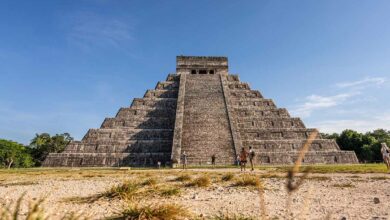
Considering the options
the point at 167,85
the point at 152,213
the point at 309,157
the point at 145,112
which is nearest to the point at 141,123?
the point at 145,112

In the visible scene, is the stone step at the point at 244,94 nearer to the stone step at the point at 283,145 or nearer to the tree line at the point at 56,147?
the stone step at the point at 283,145

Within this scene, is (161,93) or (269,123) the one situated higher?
(161,93)

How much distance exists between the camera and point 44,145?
52438mm

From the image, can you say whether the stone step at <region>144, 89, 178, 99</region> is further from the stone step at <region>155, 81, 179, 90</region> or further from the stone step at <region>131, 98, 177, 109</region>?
the stone step at <region>155, 81, 179, 90</region>

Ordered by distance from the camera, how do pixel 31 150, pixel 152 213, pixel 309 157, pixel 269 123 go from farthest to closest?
pixel 31 150, pixel 269 123, pixel 309 157, pixel 152 213

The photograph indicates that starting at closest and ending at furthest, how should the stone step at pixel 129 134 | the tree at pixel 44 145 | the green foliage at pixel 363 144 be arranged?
1. the stone step at pixel 129 134
2. the green foliage at pixel 363 144
3. the tree at pixel 44 145

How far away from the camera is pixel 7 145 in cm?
4350

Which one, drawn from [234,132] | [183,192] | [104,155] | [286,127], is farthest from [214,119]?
[183,192]

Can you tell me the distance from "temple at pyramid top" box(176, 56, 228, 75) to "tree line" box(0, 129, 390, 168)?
64.8ft

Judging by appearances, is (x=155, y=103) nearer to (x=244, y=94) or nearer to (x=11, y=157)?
(x=244, y=94)

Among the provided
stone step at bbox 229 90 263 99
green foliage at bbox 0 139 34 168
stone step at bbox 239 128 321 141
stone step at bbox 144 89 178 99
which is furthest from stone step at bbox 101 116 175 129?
green foliage at bbox 0 139 34 168

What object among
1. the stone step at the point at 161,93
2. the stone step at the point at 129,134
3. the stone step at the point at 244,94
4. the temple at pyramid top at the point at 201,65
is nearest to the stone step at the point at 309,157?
the stone step at the point at 129,134

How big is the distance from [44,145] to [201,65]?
34.2 meters

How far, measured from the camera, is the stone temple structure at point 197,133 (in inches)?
886
